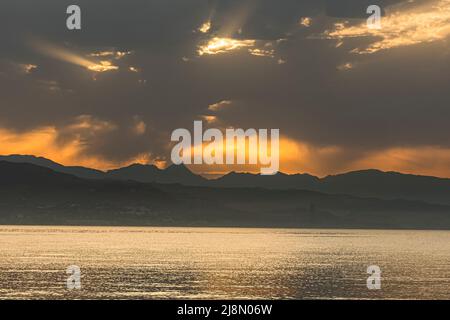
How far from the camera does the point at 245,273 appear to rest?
467 feet

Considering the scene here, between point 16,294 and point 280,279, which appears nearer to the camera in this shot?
point 16,294

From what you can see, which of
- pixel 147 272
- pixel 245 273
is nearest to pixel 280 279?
pixel 245 273

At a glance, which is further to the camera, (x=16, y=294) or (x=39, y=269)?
(x=39, y=269)
